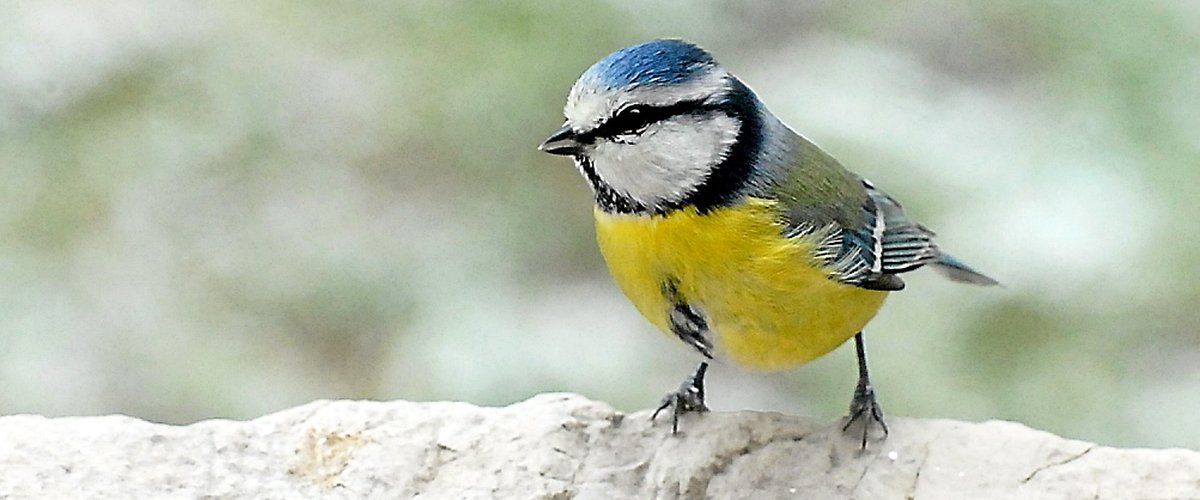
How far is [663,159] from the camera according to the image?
6.72ft

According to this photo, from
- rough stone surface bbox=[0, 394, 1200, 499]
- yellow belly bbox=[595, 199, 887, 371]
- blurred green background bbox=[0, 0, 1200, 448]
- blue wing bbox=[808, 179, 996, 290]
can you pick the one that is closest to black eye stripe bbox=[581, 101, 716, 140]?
yellow belly bbox=[595, 199, 887, 371]

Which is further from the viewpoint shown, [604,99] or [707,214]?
[707,214]

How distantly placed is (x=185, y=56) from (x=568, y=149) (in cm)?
180

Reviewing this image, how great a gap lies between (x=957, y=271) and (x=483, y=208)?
3.98ft

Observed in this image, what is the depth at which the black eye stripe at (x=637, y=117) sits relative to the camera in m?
1.99

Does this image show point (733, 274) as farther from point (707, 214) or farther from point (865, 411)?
point (865, 411)

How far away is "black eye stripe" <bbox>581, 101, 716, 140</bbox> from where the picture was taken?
199 cm

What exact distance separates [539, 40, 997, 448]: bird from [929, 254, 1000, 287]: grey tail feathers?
12.6 inches

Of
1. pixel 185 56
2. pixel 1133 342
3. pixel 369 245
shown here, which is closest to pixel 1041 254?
pixel 1133 342

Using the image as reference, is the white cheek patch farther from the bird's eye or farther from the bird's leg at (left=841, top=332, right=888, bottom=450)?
the bird's leg at (left=841, top=332, right=888, bottom=450)

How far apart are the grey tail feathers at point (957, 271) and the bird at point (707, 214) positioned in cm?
32

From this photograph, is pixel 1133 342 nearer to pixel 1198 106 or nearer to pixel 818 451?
pixel 1198 106

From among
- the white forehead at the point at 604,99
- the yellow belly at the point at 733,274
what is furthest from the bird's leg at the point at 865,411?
the white forehead at the point at 604,99

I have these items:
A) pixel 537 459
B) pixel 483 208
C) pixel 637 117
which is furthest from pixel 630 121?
pixel 483 208
